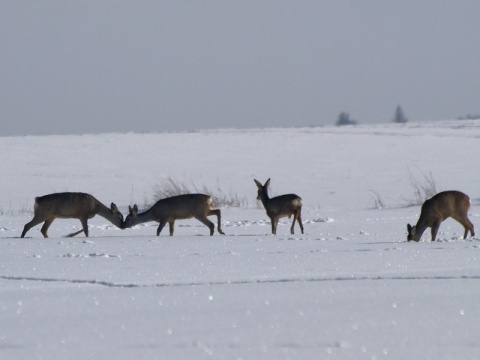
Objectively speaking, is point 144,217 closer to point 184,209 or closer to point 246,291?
point 184,209

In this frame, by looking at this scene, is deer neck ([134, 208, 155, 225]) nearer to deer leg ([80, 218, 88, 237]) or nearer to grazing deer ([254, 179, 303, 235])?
deer leg ([80, 218, 88, 237])

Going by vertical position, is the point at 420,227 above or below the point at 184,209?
below

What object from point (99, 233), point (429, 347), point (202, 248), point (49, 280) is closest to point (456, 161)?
point (99, 233)

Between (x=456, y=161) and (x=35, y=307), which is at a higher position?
(x=456, y=161)

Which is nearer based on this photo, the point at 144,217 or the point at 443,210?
the point at 443,210

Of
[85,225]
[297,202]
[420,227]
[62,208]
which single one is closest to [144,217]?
[85,225]

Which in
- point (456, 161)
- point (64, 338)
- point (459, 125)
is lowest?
point (64, 338)

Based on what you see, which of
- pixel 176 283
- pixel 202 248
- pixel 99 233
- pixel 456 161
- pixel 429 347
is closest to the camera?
pixel 429 347

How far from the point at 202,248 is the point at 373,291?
475cm

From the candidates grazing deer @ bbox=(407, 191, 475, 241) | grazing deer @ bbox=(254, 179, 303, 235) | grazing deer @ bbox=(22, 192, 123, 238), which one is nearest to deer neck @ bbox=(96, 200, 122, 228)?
grazing deer @ bbox=(22, 192, 123, 238)

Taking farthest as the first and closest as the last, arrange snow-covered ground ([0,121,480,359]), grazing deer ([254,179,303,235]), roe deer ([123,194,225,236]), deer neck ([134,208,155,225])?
deer neck ([134,208,155,225]) < roe deer ([123,194,225,236]) < grazing deer ([254,179,303,235]) < snow-covered ground ([0,121,480,359])

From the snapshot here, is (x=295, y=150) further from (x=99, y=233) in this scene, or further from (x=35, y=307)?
(x=35, y=307)

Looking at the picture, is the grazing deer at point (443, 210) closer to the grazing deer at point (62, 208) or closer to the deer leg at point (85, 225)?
the deer leg at point (85, 225)

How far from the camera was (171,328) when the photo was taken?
5160mm
